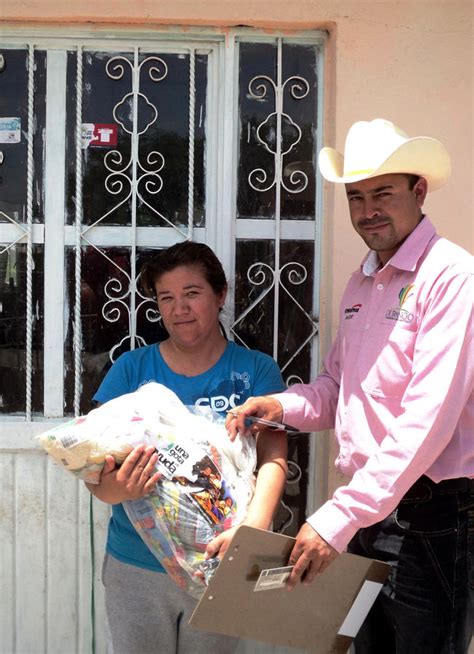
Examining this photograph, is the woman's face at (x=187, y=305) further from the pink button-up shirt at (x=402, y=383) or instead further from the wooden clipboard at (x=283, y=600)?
the wooden clipboard at (x=283, y=600)

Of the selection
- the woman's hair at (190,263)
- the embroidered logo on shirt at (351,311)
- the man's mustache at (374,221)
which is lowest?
the embroidered logo on shirt at (351,311)

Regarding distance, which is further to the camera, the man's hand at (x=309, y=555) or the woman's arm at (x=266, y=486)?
the woman's arm at (x=266, y=486)

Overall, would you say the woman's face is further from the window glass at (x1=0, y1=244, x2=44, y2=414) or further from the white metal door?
the window glass at (x1=0, y1=244, x2=44, y2=414)

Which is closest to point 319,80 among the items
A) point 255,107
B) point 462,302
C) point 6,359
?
point 255,107

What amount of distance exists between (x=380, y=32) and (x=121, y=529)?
2050 mm

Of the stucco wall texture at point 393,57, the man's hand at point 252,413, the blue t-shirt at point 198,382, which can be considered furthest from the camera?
the stucco wall texture at point 393,57

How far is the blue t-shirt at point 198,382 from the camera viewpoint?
8.02ft

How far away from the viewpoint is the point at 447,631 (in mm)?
2119

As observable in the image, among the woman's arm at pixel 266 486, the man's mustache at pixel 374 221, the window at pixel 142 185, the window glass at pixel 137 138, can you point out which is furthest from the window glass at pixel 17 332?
the man's mustache at pixel 374 221

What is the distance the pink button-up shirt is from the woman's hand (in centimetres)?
46

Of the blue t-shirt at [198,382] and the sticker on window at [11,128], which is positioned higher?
the sticker on window at [11,128]

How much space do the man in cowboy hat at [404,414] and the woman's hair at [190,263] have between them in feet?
1.52

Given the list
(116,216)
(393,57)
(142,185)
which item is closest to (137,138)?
(142,185)

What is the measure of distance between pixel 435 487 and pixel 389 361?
0.37 metres
